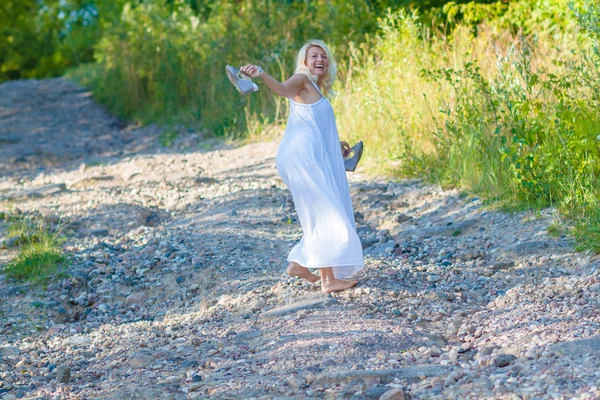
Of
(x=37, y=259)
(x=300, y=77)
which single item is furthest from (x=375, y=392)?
(x=37, y=259)

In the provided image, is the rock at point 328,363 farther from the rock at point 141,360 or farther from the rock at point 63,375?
the rock at point 63,375

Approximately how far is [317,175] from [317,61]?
2.17 feet

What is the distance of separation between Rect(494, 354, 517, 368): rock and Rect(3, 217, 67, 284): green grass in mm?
3380

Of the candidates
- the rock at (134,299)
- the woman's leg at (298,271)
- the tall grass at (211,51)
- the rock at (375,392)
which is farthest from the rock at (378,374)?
the tall grass at (211,51)

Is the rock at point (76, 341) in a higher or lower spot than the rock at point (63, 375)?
lower

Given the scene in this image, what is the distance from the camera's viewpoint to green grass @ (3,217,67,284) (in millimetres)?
5504

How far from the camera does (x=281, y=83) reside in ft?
13.6

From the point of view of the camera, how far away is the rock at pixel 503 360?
3264mm

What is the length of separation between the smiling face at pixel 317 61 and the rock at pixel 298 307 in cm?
131

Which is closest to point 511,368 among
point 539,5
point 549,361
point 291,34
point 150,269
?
point 549,361

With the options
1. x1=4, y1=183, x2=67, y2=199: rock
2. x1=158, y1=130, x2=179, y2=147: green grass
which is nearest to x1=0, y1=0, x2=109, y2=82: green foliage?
x1=158, y1=130, x2=179, y2=147: green grass

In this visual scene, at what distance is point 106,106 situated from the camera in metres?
16.8

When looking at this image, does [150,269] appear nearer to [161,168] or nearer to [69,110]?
[161,168]

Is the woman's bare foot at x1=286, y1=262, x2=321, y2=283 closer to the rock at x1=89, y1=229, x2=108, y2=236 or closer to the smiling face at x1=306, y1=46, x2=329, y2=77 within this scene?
the smiling face at x1=306, y1=46, x2=329, y2=77
